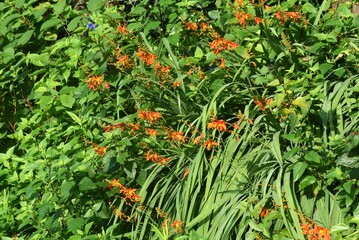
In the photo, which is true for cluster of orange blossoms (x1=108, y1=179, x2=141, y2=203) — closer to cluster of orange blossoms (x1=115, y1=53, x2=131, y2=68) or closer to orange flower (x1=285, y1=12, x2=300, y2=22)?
cluster of orange blossoms (x1=115, y1=53, x2=131, y2=68)

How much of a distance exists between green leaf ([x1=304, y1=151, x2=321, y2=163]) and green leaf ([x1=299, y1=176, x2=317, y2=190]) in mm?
127

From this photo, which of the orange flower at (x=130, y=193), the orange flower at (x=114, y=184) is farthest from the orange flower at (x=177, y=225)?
the orange flower at (x=114, y=184)

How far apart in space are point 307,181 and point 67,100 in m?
1.93

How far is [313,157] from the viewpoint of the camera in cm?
399

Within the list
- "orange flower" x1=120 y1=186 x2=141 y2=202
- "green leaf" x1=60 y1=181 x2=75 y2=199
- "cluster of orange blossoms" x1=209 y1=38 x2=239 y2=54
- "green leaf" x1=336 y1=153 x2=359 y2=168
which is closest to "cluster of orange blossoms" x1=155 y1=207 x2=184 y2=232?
"orange flower" x1=120 y1=186 x2=141 y2=202

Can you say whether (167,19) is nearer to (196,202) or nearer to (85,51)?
(85,51)

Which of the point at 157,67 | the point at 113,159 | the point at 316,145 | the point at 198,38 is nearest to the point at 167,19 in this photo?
the point at 198,38

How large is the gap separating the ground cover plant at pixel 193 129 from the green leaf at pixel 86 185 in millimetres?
14

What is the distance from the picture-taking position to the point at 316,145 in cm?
421

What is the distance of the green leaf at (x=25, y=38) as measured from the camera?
5.73 metres

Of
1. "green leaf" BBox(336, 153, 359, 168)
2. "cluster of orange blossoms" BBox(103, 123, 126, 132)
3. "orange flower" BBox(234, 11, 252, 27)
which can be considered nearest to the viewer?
"green leaf" BBox(336, 153, 359, 168)

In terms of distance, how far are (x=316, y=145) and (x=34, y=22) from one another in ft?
8.55

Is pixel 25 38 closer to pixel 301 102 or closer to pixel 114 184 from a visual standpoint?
pixel 114 184

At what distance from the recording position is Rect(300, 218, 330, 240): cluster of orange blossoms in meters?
3.64
